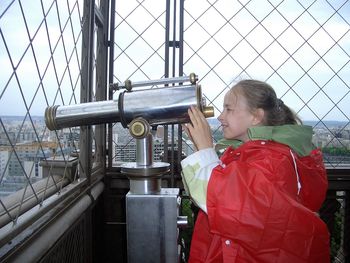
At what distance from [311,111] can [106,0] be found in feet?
4.22

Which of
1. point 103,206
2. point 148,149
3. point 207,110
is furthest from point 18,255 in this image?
point 103,206

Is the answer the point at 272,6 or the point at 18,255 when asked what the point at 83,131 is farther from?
the point at 272,6

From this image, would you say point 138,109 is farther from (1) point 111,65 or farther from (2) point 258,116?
(1) point 111,65

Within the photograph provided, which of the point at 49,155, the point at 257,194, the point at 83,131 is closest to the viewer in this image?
the point at 257,194

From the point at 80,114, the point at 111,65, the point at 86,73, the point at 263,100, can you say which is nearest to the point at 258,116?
the point at 263,100

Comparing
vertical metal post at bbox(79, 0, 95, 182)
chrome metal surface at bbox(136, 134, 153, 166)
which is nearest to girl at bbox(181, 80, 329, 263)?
chrome metal surface at bbox(136, 134, 153, 166)

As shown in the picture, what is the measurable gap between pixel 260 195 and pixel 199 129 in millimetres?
219

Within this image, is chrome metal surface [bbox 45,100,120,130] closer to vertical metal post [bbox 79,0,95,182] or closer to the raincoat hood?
the raincoat hood

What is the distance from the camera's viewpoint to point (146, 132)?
34.0 inches

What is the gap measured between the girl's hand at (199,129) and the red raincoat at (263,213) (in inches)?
2.8

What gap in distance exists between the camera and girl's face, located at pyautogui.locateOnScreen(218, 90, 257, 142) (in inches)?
40.2

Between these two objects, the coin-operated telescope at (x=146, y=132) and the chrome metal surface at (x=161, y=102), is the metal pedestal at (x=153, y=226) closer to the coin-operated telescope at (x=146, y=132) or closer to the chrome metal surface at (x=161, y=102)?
the coin-operated telescope at (x=146, y=132)

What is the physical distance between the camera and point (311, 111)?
2002 mm

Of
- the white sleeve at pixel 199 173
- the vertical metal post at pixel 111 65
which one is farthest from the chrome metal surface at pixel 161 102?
the vertical metal post at pixel 111 65
